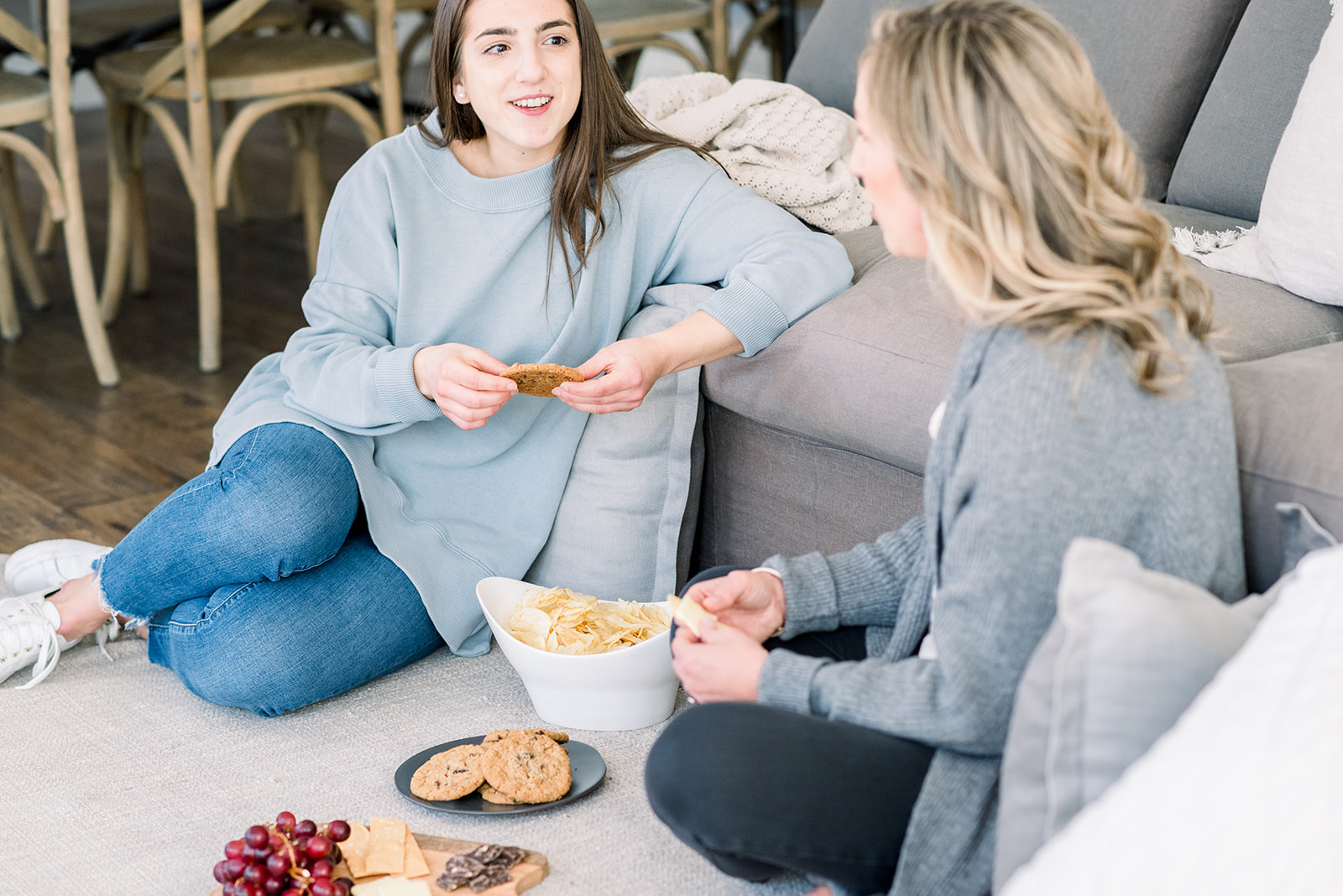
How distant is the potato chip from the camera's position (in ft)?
4.76

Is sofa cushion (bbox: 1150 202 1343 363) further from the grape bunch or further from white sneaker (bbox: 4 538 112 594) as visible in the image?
white sneaker (bbox: 4 538 112 594)

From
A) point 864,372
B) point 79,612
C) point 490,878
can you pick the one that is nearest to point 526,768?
point 490,878

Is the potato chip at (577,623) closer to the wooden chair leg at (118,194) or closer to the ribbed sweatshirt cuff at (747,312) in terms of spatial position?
the ribbed sweatshirt cuff at (747,312)

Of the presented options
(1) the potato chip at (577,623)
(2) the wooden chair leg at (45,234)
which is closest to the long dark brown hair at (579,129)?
(1) the potato chip at (577,623)

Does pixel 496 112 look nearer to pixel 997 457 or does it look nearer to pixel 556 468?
pixel 556 468

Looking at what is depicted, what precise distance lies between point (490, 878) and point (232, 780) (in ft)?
1.25

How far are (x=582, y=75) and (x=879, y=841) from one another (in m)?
0.95

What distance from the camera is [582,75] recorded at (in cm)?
155

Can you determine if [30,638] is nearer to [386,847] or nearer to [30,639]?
[30,639]

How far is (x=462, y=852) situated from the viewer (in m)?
1.25

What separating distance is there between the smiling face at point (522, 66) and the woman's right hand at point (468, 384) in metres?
0.27

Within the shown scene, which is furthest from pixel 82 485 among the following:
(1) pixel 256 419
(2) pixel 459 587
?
→ (2) pixel 459 587

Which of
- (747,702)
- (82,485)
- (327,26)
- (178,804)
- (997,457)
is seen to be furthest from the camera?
(327,26)

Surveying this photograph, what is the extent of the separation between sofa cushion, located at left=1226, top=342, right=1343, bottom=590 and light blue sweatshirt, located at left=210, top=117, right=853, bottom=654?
1.75ft
